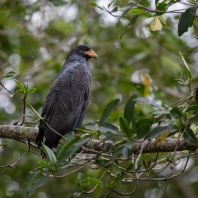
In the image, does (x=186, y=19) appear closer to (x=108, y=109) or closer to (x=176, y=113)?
(x=176, y=113)

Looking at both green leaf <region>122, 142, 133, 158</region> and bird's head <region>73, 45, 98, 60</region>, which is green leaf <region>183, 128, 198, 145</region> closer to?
green leaf <region>122, 142, 133, 158</region>

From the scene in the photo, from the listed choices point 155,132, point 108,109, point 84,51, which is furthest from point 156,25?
point 84,51

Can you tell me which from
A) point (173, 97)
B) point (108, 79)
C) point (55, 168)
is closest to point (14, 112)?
point (108, 79)

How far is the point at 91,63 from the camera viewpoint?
7508 mm

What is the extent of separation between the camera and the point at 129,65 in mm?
7285

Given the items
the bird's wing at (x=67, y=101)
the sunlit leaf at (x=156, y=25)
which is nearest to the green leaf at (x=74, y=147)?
the sunlit leaf at (x=156, y=25)

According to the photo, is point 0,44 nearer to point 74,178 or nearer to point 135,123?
point 74,178

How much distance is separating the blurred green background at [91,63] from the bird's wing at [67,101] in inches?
44.0

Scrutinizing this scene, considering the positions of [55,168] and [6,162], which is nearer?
[55,168]

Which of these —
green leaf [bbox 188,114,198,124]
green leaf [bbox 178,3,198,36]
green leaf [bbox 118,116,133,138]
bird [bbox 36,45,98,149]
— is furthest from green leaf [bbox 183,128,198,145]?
bird [bbox 36,45,98,149]

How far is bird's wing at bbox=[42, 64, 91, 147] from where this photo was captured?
15.5 ft

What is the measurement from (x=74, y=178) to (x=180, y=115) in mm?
4357

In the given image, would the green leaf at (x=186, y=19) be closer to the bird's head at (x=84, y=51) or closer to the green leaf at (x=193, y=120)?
the green leaf at (x=193, y=120)

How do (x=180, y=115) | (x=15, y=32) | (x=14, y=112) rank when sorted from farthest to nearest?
1. (x=14, y=112)
2. (x=15, y=32)
3. (x=180, y=115)
